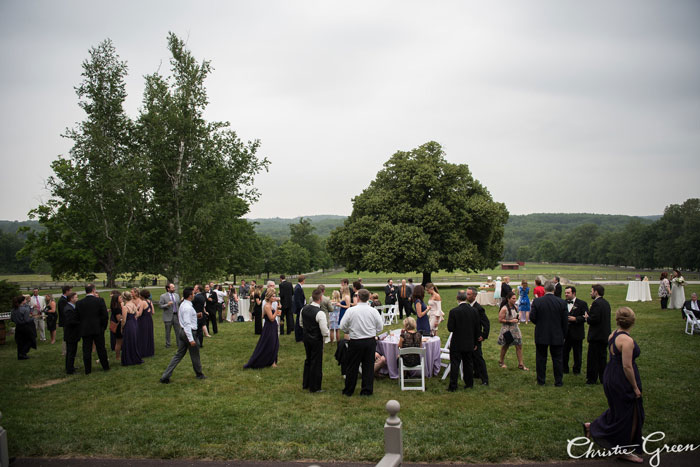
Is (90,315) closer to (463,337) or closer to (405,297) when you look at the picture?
(463,337)

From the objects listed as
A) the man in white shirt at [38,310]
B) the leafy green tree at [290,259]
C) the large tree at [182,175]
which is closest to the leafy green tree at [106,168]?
the large tree at [182,175]

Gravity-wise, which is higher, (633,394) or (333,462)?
(633,394)

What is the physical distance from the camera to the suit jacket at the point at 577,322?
893 cm

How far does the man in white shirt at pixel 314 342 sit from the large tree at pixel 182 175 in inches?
692

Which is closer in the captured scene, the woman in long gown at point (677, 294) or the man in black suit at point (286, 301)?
the man in black suit at point (286, 301)

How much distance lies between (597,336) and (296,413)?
5.97 m

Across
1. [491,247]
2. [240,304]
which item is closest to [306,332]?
[240,304]

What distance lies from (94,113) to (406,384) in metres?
25.2

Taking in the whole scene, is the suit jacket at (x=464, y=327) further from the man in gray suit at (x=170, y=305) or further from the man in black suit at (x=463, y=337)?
Answer: the man in gray suit at (x=170, y=305)

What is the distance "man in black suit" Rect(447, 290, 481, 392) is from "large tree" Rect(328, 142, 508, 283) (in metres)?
23.3

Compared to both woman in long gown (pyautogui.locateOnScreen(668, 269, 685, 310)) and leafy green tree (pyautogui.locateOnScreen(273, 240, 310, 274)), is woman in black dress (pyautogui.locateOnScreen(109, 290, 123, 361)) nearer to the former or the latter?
woman in long gown (pyautogui.locateOnScreen(668, 269, 685, 310))

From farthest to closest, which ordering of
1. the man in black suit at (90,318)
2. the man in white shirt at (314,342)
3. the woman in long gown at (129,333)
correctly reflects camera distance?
1. the woman in long gown at (129,333)
2. the man in black suit at (90,318)
3. the man in white shirt at (314,342)

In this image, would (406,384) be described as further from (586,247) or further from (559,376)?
(586,247)

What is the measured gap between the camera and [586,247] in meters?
125
